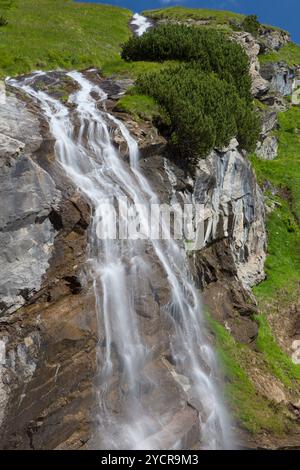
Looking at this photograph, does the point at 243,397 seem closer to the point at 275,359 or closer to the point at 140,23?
the point at 275,359

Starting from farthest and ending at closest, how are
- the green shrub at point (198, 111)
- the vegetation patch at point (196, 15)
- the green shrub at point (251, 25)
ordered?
the vegetation patch at point (196, 15)
the green shrub at point (251, 25)
the green shrub at point (198, 111)

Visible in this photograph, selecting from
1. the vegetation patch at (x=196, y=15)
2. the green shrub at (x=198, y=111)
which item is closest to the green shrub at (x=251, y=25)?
the vegetation patch at (x=196, y=15)

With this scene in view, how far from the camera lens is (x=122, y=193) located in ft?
55.7

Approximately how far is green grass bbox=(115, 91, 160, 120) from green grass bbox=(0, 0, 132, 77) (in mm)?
10892

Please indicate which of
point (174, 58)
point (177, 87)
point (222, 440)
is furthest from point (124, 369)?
point (174, 58)

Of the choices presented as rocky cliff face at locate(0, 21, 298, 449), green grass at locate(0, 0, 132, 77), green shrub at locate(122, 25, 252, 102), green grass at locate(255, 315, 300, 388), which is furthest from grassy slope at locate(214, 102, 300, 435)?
green grass at locate(0, 0, 132, 77)

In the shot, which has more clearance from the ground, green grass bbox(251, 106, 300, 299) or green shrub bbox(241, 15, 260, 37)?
green shrub bbox(241, 15, 260, 37)

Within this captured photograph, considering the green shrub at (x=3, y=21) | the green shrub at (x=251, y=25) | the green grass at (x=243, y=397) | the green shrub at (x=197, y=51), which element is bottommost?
the green grass at (x=243, y=397)

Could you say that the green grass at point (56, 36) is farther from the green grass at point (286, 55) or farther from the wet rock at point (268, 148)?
the green grass at point (286, 55)

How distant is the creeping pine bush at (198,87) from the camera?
20.8 m

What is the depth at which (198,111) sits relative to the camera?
21.2m

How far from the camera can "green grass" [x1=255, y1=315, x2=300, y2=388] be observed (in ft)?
59.2

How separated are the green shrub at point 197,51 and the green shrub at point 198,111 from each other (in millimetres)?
2621

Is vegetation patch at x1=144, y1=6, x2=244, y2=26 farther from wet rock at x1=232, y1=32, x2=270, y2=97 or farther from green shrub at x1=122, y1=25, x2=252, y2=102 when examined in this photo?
green shrub at x1=122, y1=25, x2=252, y2=102
